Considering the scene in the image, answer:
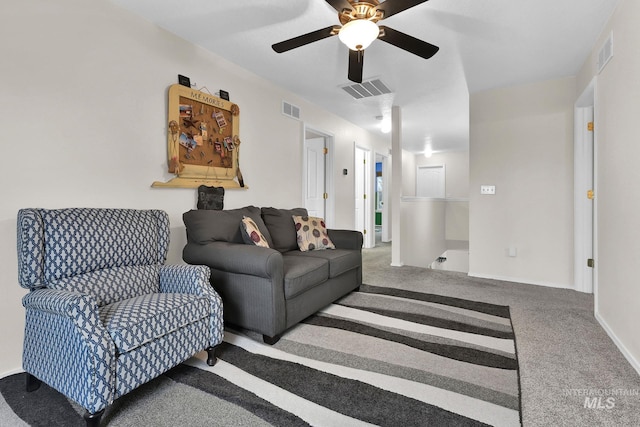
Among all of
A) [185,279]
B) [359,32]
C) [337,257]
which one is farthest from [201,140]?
[359,32]

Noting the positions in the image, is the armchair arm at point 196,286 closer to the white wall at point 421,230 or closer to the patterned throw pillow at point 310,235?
the patterned throw pillow at point 310,235

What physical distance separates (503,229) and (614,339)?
1898mm

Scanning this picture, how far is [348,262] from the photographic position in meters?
3.10

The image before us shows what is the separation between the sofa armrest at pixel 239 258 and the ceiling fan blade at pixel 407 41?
161 cm

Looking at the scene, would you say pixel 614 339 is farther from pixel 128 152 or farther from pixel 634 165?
pixel 128 152

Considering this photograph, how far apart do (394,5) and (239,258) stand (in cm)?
186

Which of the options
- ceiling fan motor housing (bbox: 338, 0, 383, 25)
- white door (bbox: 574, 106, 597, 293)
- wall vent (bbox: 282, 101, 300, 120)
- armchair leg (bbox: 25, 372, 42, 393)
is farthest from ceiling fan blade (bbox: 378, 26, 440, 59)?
armchair leg (bbox: 25, 372, 42, 393)

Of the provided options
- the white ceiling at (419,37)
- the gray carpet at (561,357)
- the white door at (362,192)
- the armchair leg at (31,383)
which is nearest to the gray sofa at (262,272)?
the armchair leg at (31,383)

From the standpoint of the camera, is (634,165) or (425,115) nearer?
(634,165)

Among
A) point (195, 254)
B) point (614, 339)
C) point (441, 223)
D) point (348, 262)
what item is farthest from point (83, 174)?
point (441, 223)

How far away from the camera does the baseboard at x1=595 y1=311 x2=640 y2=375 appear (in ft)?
6.17

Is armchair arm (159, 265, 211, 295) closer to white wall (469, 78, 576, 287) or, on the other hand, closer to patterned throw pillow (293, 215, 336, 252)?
patterned throw pillow (293, 215, 336, 252)

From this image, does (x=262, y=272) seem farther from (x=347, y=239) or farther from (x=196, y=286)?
(x=347, y=239)

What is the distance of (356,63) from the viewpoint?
2.36 metres
